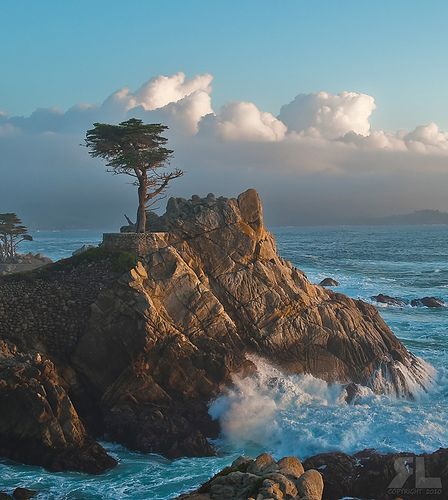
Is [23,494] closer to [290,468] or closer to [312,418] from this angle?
[290,468]

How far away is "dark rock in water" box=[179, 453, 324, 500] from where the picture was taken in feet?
49.6

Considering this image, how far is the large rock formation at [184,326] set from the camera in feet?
88.4

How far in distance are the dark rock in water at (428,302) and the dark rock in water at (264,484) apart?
4421 cm

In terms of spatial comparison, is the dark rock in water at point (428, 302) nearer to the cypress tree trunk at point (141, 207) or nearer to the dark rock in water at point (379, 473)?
the cypress tree trunk at point (141, 207)

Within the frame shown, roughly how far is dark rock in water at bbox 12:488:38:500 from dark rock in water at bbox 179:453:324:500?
7226 millimetres

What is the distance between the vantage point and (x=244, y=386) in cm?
2902

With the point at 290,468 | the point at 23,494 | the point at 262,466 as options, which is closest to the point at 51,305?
the point at 23,494

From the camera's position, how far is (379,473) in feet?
72.1

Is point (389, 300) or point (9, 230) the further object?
point (9, 230)

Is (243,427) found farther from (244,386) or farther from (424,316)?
(424,316)

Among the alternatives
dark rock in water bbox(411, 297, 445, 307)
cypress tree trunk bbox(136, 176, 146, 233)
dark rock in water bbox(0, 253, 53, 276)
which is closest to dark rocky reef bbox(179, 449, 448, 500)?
cypress tree trunk bbox(136, 176, 146, 233)

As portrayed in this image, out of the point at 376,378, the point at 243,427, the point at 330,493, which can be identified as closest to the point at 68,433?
the point at 243,427

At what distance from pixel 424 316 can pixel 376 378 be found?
22.7 metres

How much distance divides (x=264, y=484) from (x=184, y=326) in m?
14.8
